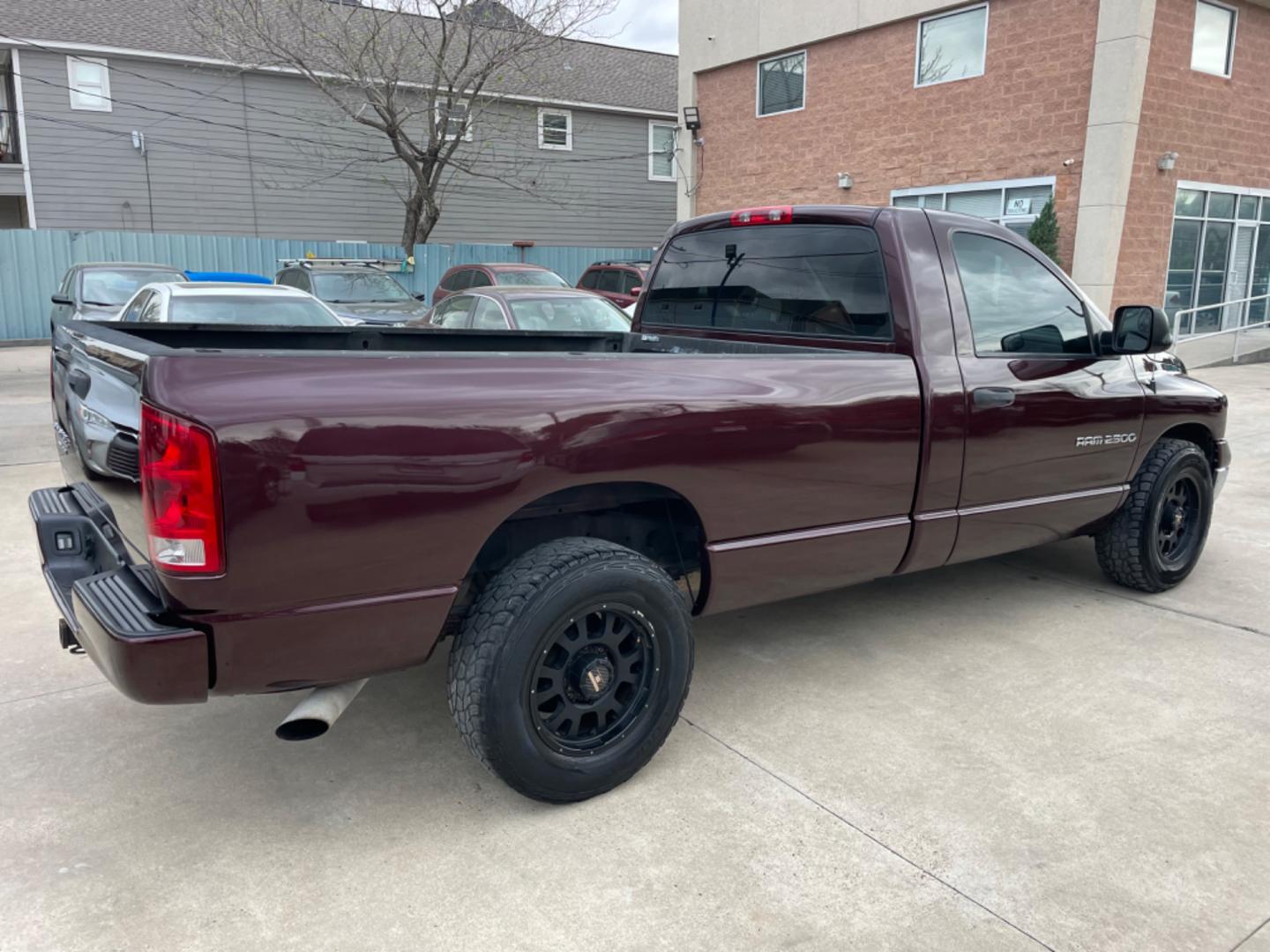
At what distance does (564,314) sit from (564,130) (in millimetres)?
16825

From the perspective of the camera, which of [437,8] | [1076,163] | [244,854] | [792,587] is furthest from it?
[437,8]

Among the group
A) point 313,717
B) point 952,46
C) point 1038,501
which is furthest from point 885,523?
point 952,46

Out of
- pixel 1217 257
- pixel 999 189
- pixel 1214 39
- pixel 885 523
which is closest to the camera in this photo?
pixel 885 523

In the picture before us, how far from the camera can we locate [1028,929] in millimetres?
2469

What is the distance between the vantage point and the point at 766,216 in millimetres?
4246

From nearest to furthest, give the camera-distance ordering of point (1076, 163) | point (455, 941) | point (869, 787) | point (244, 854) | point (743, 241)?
point (455, 941), point (244, 854), point (869, 787), point (743, 241), point (1076, 163)

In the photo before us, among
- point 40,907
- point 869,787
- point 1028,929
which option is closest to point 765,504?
point 869,787

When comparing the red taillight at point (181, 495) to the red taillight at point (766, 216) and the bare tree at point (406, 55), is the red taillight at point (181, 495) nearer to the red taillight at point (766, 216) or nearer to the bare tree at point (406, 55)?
the red taillight at point (766, 216)

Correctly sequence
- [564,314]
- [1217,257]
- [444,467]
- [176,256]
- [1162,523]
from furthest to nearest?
[176,256]
[1217,257]
[564,314]
[1162,523]
[444,467]

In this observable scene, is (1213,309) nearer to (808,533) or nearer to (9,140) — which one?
(808,533)

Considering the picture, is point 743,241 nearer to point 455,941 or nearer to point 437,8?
point 455,941

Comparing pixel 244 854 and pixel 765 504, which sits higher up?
pixel 765 504

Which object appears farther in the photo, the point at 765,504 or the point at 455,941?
the point at 765,504

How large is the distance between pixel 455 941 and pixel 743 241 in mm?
3138
